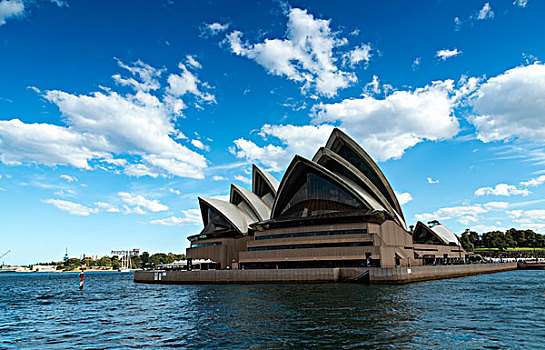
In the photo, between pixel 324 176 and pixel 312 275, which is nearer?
pixel 312 275

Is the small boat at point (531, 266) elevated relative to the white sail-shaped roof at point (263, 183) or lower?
lower

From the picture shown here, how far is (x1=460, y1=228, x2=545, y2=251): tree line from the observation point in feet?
579

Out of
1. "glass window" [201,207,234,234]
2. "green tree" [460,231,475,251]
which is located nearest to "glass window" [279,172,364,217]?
"glass window" [201,207,234,234]

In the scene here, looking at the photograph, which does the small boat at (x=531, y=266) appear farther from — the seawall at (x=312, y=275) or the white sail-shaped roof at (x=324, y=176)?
the white sail-shaped roof at (x=324, y=176)

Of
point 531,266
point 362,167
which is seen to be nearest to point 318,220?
point 362,167

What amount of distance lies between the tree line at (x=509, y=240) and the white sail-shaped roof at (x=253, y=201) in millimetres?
128329

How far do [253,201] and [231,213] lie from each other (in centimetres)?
593

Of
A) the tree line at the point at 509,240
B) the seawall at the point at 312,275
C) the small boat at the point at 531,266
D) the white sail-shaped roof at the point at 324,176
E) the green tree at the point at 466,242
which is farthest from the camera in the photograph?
the tree line at the point at 509,240

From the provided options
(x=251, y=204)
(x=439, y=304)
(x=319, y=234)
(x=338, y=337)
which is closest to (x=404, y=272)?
(x=319, y=234)

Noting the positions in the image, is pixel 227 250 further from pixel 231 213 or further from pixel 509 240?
pixel 509 240

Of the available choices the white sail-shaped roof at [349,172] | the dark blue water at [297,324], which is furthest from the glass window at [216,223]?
the dark blue water at [297,324]

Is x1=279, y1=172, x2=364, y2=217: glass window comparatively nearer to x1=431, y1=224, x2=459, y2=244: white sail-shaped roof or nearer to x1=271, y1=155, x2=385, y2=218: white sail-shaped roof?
x1=271, y1=155, x2=385, y2=218: white sail-shaped roof

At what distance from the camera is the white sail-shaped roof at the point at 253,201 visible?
275 ft

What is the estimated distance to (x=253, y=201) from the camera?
85.6 meters
